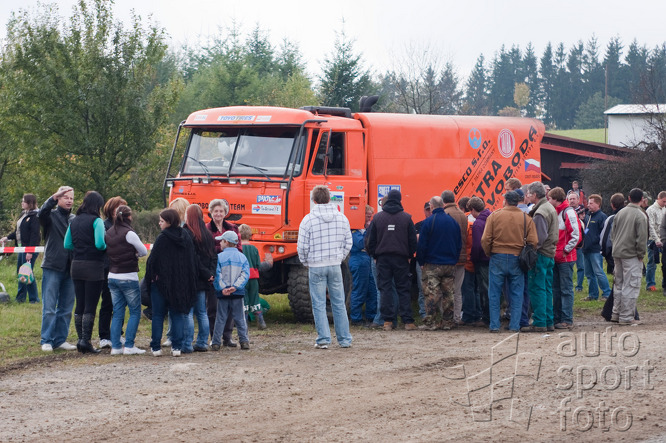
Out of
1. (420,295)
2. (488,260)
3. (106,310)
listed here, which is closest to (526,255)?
(488,260)

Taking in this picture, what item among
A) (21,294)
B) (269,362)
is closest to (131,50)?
(21,294)

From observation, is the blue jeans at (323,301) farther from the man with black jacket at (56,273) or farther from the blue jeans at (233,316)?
the man with black jacket at (56,273)

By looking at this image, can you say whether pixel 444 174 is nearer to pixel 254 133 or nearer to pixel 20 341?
pixel 254 133

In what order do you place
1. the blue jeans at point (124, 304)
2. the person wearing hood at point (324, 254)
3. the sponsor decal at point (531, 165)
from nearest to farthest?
1. the blue jeans at point (124, 304)
2. the person wearing hood at point (324, 254)
3. the sponsor decal at point (531, 165)

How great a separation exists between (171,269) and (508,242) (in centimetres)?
463

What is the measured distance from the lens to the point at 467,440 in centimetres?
631

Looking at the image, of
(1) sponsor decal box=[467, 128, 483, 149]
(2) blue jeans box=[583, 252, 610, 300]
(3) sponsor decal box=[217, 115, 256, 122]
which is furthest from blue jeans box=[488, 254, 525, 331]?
(3) sponsor decal box=[217, 115, 256, 122]

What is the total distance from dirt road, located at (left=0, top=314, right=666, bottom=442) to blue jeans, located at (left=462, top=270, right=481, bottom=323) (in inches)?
90.8

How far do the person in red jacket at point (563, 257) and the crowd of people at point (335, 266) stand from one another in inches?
0.7

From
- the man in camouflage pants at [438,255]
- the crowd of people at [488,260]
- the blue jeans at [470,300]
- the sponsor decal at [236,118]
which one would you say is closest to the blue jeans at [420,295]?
the crowd of people at [488,260]

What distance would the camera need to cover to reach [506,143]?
16062 millimetres

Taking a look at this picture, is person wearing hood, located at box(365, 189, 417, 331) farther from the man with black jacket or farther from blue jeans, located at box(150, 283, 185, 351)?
the man with black jacket

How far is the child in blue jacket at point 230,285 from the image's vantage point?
407 inches

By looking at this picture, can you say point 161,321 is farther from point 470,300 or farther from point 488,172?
point 488,172
